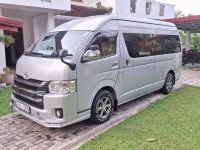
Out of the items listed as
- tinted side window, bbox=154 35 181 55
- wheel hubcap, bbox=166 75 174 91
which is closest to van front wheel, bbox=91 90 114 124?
tinted side window, bbox=154 35 181 55

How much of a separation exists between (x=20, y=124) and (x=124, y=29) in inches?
124

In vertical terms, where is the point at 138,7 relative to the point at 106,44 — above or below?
above

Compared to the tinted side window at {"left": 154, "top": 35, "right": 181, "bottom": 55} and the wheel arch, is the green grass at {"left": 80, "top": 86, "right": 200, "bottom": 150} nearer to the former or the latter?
the wheel arch

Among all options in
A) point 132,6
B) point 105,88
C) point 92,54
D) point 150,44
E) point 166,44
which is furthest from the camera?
point 132,6

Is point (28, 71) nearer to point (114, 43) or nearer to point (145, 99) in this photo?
point (114, 43)

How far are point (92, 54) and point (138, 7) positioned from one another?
20046mm

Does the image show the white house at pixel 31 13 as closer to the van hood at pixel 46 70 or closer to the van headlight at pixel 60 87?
the van hood at pixel 46 70

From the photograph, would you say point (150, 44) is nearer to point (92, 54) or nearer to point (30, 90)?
point (92, 54)

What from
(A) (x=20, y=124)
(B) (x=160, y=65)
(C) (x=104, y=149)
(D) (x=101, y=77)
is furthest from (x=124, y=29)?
(A) (x=20, y=124)

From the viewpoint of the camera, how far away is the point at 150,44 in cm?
615

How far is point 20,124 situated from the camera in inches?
192

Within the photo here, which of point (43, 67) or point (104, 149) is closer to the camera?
point (104, 149)

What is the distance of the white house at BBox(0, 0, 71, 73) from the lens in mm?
10256

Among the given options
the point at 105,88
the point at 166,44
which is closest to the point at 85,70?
the point at 105,88
